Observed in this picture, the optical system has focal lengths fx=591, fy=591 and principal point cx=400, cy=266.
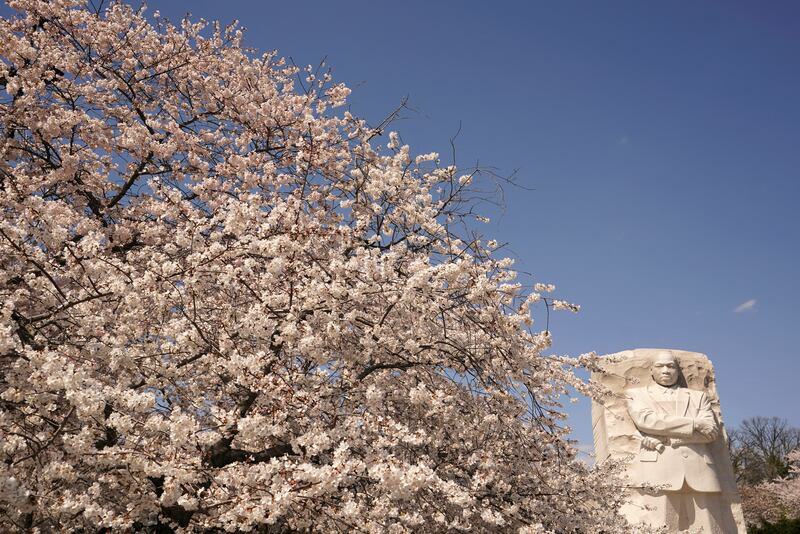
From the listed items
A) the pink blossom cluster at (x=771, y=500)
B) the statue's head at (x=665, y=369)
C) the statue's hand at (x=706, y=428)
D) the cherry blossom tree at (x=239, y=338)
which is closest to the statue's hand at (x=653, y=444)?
the statue's hand at (x=706, y=428)

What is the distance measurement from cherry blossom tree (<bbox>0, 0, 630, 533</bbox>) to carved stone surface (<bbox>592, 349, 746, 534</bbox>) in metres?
3.17

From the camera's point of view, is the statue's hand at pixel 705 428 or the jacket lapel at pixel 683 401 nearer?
the statue's hand at pixel 705 428

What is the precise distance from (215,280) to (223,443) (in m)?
1.30

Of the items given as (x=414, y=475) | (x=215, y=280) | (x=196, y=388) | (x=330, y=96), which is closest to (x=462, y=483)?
(x=414, y=475)

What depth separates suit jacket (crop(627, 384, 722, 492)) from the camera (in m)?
9.98

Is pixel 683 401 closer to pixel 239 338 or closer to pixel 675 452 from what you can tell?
pixel 675 452

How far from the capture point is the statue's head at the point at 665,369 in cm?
1078

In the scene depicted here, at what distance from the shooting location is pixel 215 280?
4875mm

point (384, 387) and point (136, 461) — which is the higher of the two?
point (384, 387)

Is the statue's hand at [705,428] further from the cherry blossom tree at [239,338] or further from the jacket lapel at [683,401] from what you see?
the cherry blossom tree at [239,338]

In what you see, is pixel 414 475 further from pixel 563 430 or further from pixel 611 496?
pixel 611 496

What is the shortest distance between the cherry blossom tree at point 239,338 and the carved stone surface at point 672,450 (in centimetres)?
317

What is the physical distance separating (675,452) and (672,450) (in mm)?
54

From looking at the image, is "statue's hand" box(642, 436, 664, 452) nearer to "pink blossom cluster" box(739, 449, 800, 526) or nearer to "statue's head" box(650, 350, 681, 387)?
"statue's head" box(650, 350, 681, 387)
